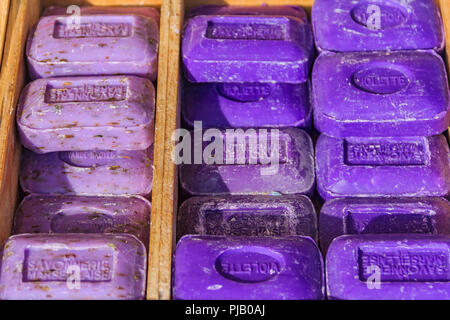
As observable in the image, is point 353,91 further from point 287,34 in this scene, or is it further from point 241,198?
point 241,198

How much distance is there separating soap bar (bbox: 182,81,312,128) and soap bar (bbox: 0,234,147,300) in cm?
60

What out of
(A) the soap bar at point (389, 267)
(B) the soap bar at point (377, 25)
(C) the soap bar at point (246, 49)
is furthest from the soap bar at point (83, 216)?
(B) the soap bar at point (377, 25)

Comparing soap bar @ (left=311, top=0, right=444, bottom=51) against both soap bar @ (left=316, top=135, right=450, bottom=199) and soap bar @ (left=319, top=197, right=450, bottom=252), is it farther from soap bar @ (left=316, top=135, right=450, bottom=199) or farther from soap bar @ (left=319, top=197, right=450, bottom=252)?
soap bar @ (left=319, top=197, right=450, bottom=252)

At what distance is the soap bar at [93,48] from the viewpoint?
6.99 feet

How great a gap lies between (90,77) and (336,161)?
37.5 inches

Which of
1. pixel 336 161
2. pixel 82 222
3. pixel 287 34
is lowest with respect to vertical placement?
pixel 82 222

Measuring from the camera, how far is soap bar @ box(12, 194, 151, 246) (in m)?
2.01

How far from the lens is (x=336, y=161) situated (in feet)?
6.89

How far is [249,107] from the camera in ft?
7.22

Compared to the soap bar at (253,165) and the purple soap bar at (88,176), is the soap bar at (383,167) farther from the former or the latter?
the purple soap bar at (88,176)

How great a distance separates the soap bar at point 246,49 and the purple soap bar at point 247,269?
2.17 ft

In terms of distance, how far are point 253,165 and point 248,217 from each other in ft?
0.65

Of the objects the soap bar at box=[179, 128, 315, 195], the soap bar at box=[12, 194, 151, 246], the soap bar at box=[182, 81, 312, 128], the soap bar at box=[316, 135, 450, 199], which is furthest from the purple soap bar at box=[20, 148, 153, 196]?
the soap bar at box=[316, 135, 450, 199]

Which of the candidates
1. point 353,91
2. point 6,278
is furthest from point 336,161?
point 6,278
